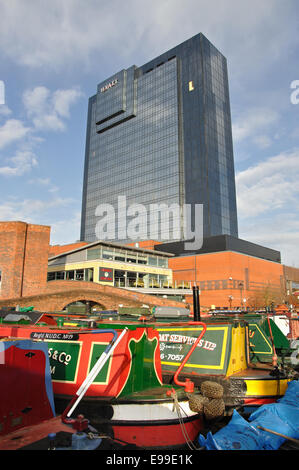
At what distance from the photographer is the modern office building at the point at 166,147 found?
8331 cm

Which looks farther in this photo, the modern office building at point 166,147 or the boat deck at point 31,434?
the modern office building at point 166,147

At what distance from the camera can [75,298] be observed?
25.6 metres

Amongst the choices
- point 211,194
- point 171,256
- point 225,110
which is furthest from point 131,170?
point 171,256

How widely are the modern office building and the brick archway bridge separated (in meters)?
49.2

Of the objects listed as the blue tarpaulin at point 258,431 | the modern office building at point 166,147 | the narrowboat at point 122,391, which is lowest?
the blue tarpaulin at point 258,431

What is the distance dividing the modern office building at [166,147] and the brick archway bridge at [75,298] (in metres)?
49.2

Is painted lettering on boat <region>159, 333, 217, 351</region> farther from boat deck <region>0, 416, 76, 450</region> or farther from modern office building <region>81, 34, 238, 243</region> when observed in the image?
modern office building <region>81, 34, 238, 243</region>

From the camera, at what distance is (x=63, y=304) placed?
80.5 feet

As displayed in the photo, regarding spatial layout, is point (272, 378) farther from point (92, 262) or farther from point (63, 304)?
point (92, 262)

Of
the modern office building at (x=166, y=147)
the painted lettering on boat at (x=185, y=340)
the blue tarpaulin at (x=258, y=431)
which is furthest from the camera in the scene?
the modern office building at (x=166, y=147)

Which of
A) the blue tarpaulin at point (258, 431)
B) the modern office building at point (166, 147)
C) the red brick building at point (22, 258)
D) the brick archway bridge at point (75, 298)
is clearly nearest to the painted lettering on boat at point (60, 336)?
the blue tarpaulin at point (258, 431)

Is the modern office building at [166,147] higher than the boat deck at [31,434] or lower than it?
higher

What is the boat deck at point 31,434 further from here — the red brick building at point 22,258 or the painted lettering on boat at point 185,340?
the red brick building at point 22,258

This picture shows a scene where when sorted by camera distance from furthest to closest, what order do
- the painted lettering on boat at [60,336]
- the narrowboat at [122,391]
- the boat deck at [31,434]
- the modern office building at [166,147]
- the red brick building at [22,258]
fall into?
the modern office building at [166,147] < the red brick building at [22,258] < the painted lettering on boat at [60,336] < the narrowboat at [122,391] < the boat deck at [31,434]
